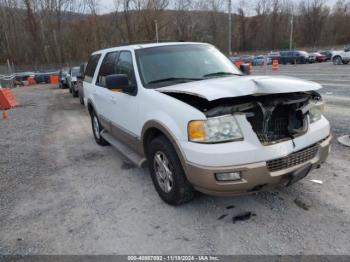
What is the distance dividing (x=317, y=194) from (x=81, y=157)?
415 cm

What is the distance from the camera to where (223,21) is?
7794cm

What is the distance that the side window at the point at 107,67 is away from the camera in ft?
17.2

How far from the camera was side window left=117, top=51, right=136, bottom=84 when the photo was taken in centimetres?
435

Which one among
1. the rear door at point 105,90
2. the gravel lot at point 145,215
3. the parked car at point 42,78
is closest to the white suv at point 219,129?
the gravel lot at point 145,215

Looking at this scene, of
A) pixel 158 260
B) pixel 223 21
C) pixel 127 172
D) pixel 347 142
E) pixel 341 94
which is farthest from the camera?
pixel 223 21

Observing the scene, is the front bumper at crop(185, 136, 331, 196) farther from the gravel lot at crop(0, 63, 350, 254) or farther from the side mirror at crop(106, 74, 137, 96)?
the side mirror at crop(106, 74, 137, 96)

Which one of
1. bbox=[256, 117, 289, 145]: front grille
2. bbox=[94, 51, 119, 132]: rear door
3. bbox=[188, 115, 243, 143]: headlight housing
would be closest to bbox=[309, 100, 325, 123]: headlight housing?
bbox=[256, 117, 289, 145]: front grille

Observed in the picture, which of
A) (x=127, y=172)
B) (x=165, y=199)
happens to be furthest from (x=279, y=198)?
(x=127, y=172)

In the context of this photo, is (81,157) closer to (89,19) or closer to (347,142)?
(347,142)

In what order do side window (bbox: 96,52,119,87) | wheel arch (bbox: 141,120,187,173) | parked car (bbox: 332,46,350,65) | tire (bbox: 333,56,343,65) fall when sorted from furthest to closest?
tire (bbox: 333,56,343,65)
parked car (bbox: 332,46,350,65)
side window (bbox: 96,52,119,87)
wheel arch (bbox: 141,120,187,173)

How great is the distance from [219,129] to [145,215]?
4.60ft

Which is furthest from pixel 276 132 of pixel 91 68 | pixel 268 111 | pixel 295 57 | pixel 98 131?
pixel 295 57

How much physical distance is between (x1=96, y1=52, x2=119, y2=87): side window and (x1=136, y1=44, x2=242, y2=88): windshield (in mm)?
939

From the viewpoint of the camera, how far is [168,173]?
358 centimetres
